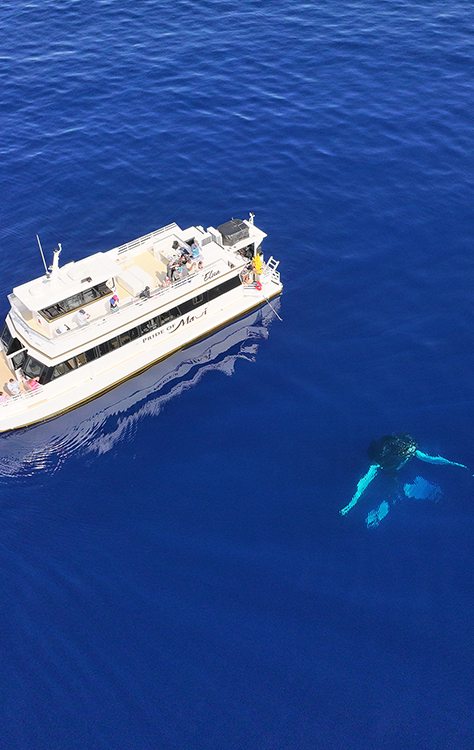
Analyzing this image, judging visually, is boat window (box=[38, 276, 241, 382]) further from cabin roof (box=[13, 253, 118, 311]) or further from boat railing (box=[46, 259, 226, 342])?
boat railing (box=[46, 259, 226, 342])

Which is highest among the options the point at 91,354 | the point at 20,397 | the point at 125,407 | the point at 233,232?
the point at 233,232

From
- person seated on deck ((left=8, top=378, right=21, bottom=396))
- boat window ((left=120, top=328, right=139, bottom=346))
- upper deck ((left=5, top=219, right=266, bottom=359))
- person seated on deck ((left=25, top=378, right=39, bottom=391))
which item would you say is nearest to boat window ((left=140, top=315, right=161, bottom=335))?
boat window ((left=120, top=328, right=139, bottom=346))

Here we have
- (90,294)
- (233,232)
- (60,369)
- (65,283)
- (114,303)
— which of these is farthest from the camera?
(233,232)

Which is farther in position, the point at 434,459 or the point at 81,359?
the point at 81,359

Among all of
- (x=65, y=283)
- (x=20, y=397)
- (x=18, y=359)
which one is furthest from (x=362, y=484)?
(x=18, y=359)

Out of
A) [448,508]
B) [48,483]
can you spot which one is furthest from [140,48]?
[448,508]

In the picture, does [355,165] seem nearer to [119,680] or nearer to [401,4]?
[401,4]

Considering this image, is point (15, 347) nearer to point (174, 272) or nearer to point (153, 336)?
point (153, 336)
